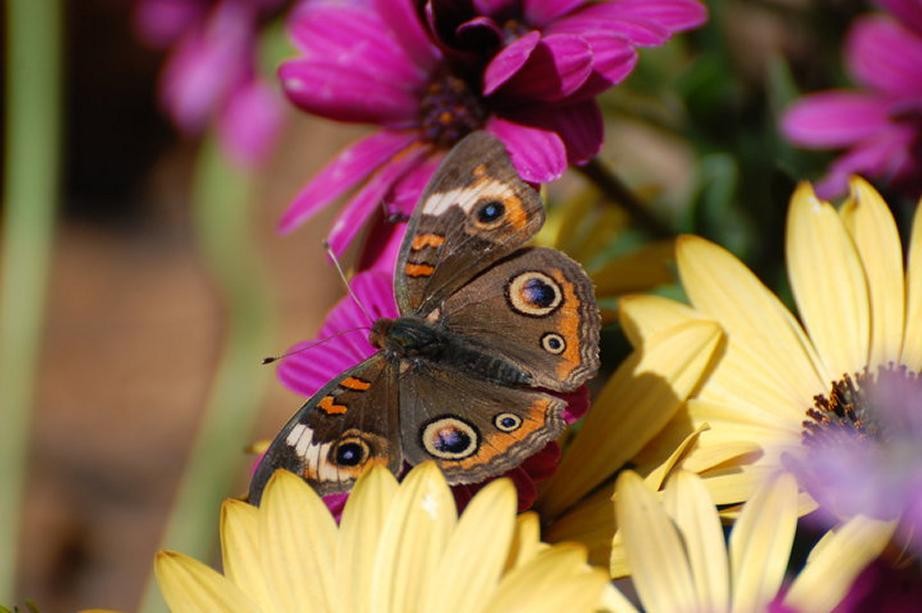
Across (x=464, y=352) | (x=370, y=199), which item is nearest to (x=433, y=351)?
(x=464, y=352)

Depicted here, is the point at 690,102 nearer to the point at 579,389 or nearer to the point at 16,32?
the point at 579,389

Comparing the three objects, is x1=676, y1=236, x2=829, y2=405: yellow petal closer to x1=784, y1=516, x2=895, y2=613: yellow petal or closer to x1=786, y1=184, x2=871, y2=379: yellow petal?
x1=786, y1=184, x2=871, y2=379: yellow petal

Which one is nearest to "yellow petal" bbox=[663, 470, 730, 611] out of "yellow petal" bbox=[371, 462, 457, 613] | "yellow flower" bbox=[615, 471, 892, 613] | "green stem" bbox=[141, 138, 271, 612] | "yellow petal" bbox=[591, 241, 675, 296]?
"yellow flower" bbox=[615, 471, 892, 613]

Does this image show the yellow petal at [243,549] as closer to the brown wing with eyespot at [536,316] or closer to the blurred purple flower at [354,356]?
the blurred purple flower at [354,356]

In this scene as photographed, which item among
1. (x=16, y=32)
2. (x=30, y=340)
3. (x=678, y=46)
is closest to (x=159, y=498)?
(x=30, y=340)

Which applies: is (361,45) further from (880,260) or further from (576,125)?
(880,260)
